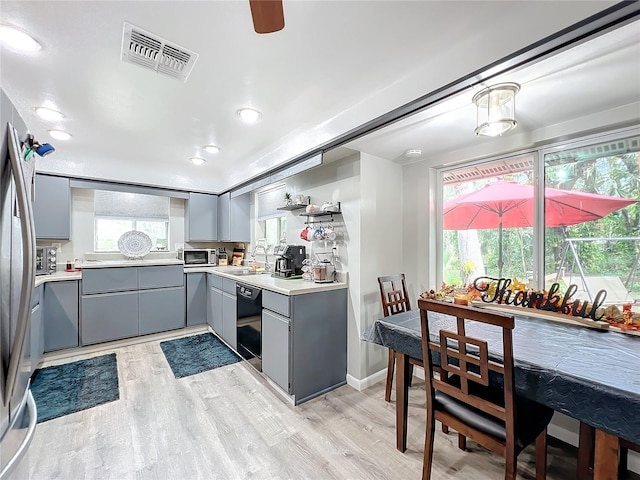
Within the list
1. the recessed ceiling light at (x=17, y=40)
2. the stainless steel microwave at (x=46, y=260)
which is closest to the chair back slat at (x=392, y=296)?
the recessed ceiling light at (x=17, y=40)

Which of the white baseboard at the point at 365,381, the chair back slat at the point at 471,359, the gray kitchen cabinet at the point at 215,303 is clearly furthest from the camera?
the gray kitchen cabinet at the point at 215,303

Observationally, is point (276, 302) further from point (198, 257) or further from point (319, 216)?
point (198, 257)

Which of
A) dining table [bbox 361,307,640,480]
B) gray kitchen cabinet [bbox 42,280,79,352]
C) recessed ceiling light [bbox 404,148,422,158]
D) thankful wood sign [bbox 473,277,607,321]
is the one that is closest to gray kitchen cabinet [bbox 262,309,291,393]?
dining table [bbox 361,307,640,480]

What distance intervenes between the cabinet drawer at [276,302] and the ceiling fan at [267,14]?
1778 millimetres

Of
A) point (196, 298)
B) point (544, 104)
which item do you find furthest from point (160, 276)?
point (544, 104)

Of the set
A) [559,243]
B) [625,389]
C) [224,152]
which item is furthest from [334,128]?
[625,389]

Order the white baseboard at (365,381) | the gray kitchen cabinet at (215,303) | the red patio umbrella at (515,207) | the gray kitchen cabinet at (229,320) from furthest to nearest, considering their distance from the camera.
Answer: the gray kitchen cabinet at (215,303), the gray kitchen cabinet at (229,320), the white baseboard at (365,381), the red patio umbrella at (515,207)

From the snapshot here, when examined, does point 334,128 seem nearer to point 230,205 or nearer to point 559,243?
point 559,243

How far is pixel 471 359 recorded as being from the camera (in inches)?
52.4

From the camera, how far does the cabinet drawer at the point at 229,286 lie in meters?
3.25

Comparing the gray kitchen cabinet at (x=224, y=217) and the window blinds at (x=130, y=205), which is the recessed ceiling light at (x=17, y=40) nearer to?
the window blinds at (x=130, y=205)

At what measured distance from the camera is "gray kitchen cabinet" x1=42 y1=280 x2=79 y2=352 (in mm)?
3133

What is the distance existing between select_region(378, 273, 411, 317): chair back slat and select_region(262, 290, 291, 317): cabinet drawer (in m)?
0.82

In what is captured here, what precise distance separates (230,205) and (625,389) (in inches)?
176
